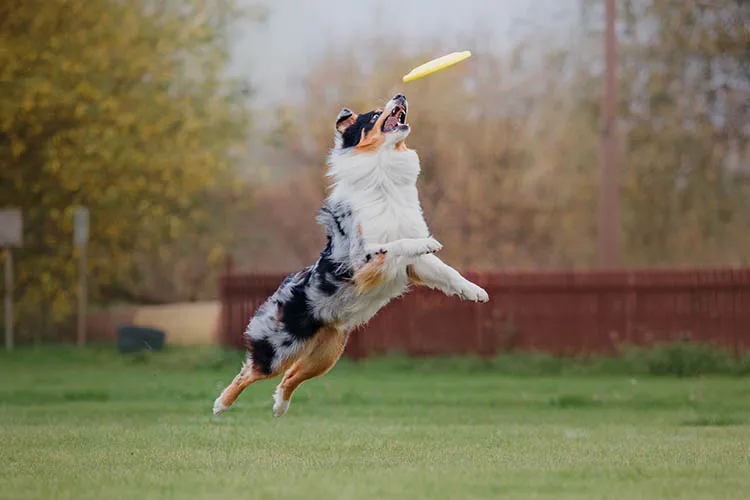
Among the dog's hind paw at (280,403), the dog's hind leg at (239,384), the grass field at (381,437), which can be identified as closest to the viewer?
the grass field at (381,437)

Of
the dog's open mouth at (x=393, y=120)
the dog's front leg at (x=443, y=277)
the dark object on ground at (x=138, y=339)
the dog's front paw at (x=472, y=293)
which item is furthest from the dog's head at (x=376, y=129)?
the dark object on ground at (x=138, y=339)

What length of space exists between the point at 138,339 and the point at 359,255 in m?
15.6

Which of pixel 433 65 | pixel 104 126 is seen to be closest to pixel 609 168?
pixel 104 126

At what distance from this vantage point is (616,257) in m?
22.7

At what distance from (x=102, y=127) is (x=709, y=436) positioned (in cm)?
1823

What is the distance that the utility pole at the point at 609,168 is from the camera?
22.3 m

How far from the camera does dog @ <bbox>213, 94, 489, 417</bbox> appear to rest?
8680 millimetres

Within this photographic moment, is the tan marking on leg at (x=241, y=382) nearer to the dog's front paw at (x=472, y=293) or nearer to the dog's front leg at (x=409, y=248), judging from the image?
the dog's front leg at (x=409, y=248)

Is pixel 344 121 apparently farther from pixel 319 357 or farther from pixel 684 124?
pixel 684 124

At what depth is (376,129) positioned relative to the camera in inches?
347

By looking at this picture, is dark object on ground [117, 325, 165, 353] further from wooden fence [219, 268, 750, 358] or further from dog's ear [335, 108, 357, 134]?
dog's ear [335, 108, 357, 134]

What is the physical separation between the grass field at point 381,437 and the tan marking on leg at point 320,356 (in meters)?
0.63

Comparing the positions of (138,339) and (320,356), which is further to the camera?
(138,339)

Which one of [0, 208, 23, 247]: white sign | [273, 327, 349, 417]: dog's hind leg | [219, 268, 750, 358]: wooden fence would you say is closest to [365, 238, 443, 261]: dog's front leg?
[273, 327, 349, 417]: dog's hind leg
